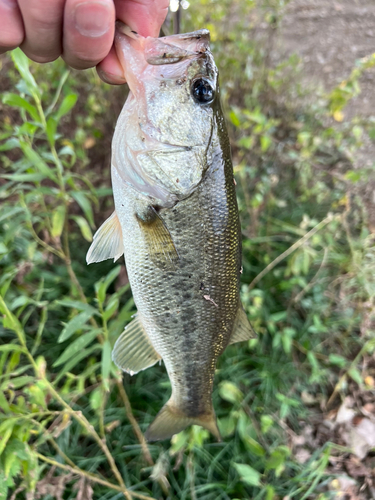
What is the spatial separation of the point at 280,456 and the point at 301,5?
6.69 meters

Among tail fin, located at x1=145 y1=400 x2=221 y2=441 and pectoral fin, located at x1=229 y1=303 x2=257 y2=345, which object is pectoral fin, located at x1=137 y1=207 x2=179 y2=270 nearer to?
pectoral fin, located at x1=229 y1=303 x2=257 y2=345

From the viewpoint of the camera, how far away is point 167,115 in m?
1.14

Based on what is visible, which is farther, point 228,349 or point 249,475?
point 228,349

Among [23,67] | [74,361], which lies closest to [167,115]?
[23,67]

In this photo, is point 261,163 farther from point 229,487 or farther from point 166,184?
point 229,487

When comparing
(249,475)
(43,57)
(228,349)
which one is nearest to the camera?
(43,57)

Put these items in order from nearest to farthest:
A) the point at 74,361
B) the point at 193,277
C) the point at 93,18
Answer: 1. the point at 93,18
2. the point at 193,277
3. the point at 74,361

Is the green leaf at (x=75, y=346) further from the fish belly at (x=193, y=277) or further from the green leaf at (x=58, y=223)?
the green leaf at (x=58, y=223)

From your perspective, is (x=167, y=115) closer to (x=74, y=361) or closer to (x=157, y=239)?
(x=157, y=239)

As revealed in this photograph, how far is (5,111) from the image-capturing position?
3107 millimetres

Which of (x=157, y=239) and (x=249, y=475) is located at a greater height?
(x=157, y=239)

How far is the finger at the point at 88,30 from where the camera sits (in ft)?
2.90

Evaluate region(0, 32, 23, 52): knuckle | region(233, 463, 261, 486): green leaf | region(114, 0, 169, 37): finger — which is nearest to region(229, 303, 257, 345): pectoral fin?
region(233, 463, 261, 486): green leaf

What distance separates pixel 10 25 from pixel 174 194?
729 millimetres
